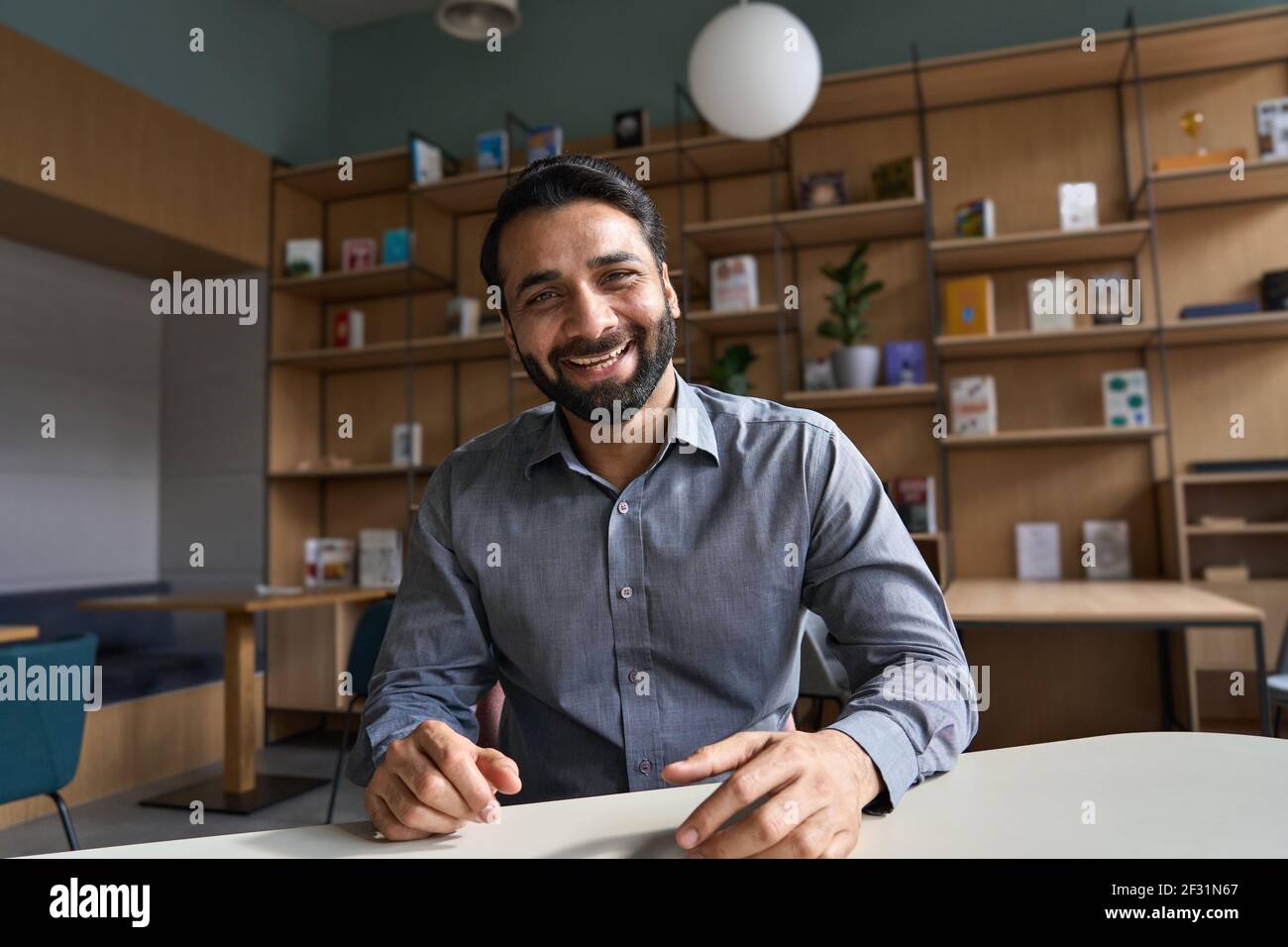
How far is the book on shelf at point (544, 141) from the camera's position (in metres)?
4.75

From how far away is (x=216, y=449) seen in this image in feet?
17.0

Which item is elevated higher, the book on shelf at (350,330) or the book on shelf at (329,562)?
the book on shelf at (350,330)

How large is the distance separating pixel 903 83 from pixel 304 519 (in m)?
3.90

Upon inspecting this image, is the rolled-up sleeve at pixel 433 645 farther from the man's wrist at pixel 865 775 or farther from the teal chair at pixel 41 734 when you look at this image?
the teal chair at pixel 41 734

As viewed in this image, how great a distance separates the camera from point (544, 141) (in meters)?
4.79

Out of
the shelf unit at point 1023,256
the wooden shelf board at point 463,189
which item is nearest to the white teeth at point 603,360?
the shelf unit at point 1023,256

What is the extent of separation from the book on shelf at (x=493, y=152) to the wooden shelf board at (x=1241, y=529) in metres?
3.63

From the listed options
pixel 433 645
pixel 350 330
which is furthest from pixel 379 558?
pixel 433 645

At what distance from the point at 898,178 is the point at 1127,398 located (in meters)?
1.39

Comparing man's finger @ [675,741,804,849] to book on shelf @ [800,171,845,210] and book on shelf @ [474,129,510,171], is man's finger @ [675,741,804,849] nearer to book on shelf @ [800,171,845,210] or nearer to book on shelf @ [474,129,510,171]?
book on shelf @ [800,171,845,210]

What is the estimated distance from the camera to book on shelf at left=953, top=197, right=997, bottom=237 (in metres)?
4.01

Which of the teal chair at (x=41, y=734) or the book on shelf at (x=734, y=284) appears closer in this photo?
the teal chair at (x=41, y=734)
